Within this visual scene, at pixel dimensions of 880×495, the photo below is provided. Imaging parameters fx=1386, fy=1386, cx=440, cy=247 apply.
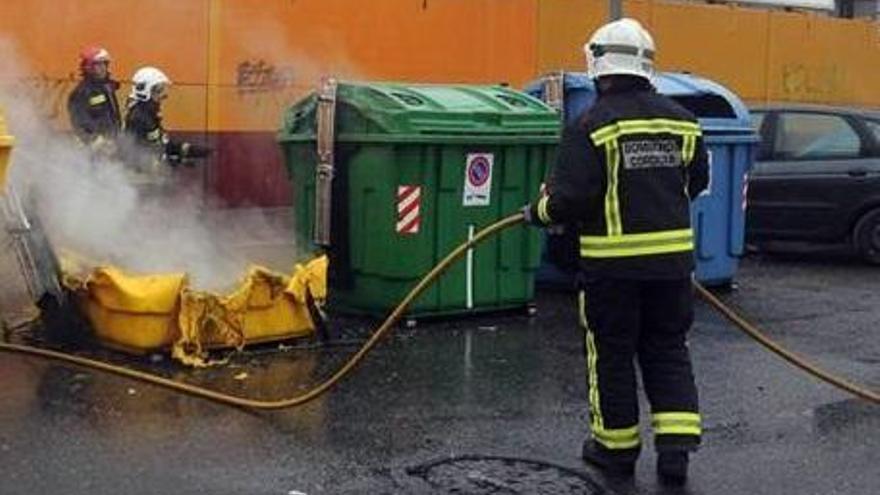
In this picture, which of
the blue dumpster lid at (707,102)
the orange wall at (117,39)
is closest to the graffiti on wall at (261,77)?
the orange wall at (117,39)

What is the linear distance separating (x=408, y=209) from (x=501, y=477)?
3.18m

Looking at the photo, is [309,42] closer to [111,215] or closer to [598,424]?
[111,215]

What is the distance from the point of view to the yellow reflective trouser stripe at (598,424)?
5469 millimetres

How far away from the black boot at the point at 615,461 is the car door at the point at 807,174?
24.1ft

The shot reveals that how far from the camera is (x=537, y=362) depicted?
7.66 meters

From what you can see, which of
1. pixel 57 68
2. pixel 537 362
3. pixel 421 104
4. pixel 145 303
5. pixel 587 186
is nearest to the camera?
pixel 587 186

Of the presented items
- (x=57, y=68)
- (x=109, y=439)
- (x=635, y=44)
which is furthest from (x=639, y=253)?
(x=57, y=68)

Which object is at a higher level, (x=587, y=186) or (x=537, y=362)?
(x=587, y=186)

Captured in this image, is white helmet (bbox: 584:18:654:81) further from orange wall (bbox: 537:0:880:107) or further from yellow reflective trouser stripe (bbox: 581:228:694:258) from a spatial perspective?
orange wall (bbox: 537:0:880:107)

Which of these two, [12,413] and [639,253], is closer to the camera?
[639,253]

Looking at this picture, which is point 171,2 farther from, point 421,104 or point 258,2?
point 421,104

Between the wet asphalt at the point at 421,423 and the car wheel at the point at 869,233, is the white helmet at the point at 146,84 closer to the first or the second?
the wet asphalt at the point at 421,423

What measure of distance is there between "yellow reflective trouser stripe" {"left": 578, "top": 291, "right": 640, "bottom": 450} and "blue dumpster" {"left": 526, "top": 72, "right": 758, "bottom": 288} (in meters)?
4.41

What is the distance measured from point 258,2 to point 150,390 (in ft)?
24.8
